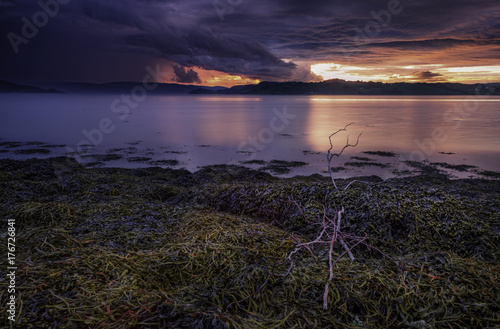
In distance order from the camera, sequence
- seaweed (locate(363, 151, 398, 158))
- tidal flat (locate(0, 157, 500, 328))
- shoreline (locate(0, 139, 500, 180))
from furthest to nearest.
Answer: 1. seaweed (locate(363, 151, 398, 158))
2. shoreline (locate(0, 139, 500, 180))
3. tidal flat (locate(0, 157, 500, 328))

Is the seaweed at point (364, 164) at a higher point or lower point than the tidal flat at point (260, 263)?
lower

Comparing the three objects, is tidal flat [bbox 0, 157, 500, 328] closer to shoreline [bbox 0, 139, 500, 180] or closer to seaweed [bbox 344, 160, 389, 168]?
shoreline [bbox 0, 139, 500, 180]

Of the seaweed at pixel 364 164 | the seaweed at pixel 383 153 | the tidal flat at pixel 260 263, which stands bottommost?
the seaweed at pixel 364 164

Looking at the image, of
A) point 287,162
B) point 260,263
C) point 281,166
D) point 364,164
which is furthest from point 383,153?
point 260,263

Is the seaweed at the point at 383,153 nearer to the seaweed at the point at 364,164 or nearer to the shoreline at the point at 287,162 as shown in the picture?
the shoreline at the point at 287,162

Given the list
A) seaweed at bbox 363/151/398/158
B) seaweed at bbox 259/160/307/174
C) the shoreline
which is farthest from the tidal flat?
seaweed at bbox 363/151/398/158

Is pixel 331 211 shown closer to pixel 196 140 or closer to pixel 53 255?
pixel 53 255

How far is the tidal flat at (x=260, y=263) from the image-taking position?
6.24 feet

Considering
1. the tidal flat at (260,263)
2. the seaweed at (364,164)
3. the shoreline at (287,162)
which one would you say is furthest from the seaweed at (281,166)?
the tidal flat at (260,263)

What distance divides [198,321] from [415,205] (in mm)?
2735

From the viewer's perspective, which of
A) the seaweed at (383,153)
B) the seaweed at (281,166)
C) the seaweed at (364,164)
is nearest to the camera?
the seaweed at (281,166)

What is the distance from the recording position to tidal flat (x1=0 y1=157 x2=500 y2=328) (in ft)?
6.24

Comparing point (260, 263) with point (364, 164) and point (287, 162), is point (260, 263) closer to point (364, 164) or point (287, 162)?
point (287, 162)

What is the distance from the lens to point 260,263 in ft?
8.02
